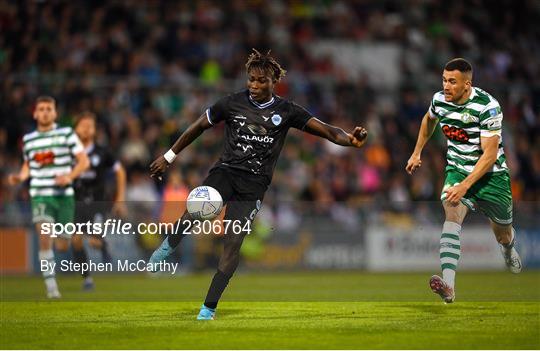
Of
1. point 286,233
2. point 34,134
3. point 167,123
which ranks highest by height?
point 34,134

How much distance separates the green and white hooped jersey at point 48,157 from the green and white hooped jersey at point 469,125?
549 centimetres

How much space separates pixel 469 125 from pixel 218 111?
2.83 m

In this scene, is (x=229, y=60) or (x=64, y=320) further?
(x=229, y=60)

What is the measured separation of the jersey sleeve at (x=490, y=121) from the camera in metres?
11.4

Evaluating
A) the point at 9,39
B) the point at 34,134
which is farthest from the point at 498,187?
the point at 9,39

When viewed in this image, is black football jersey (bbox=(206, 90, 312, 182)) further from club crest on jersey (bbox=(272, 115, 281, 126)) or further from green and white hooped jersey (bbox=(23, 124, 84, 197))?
green and white hooped jersey (bbox=(23, 124, 84, 197))

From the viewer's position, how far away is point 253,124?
36.2ft

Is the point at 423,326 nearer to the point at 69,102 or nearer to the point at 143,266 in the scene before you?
the point at 143,266

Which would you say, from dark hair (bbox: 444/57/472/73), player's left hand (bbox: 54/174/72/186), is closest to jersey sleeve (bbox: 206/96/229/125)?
dark hair (bbox: 444/57/472/73)

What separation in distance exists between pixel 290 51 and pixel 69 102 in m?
6.57

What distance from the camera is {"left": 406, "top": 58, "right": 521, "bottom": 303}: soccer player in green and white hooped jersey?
447 inches

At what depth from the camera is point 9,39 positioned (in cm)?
2259

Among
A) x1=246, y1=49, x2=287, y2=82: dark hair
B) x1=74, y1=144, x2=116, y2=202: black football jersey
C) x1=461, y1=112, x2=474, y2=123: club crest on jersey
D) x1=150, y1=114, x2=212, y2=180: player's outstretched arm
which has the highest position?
x1=246, y1=49, x2=287, y2=82: dark hair

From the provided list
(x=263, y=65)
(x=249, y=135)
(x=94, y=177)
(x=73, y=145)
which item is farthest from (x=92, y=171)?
(x=263, y=65)
